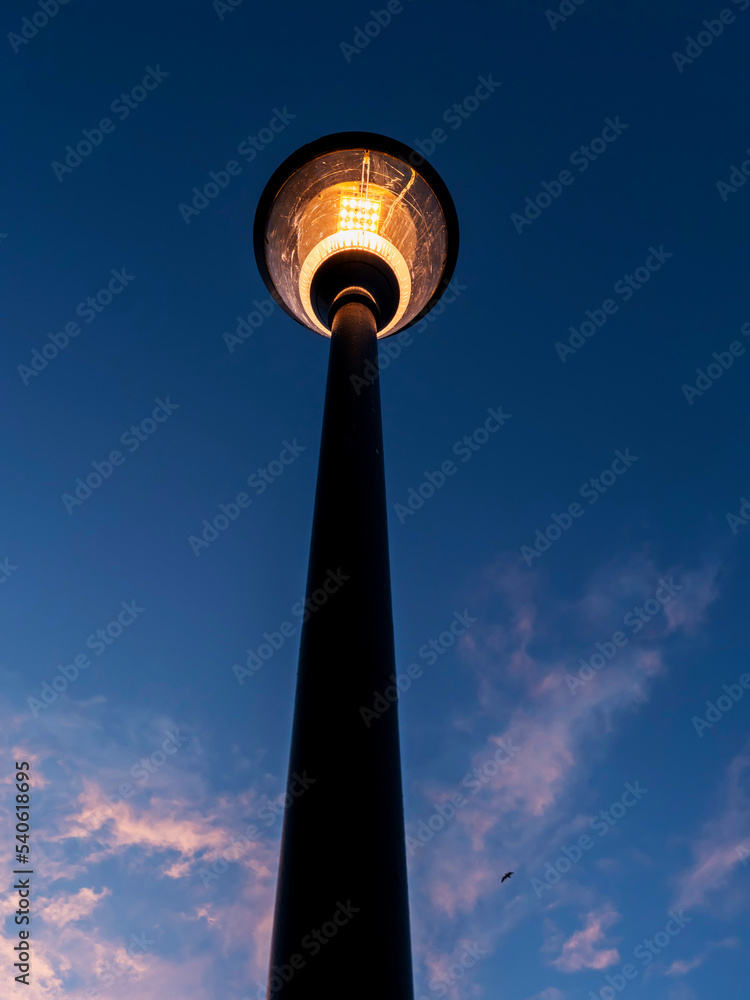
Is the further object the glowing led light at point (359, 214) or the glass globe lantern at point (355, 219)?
the glowing led light at point (359, 214)

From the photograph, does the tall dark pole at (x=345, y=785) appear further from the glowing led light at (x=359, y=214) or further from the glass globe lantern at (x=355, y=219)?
the glowing led light at (x=359, y=214)

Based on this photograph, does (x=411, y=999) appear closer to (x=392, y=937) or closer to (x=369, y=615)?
(x=392, y=937)

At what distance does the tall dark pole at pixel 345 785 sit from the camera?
3420 mm

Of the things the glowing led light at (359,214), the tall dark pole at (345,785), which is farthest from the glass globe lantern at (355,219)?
the tall dark pole at (345,785)

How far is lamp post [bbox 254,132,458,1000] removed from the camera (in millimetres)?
3479

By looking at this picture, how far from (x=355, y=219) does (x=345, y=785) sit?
780cm

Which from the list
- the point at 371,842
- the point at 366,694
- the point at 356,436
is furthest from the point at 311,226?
the point at 371,842

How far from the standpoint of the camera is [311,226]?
32.4ft

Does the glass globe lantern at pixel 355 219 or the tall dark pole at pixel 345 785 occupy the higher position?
the glass globe lantern at pixel 355 219

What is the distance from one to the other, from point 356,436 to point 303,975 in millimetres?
4042

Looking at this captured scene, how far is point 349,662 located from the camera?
4.54m

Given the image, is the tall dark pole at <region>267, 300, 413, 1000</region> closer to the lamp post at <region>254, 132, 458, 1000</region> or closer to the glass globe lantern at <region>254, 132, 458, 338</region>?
the lamp post at <region>254, 132, 458, 1000</region>

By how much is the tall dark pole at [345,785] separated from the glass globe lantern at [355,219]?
4.31m

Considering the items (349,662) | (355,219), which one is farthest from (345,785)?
(355,219)
